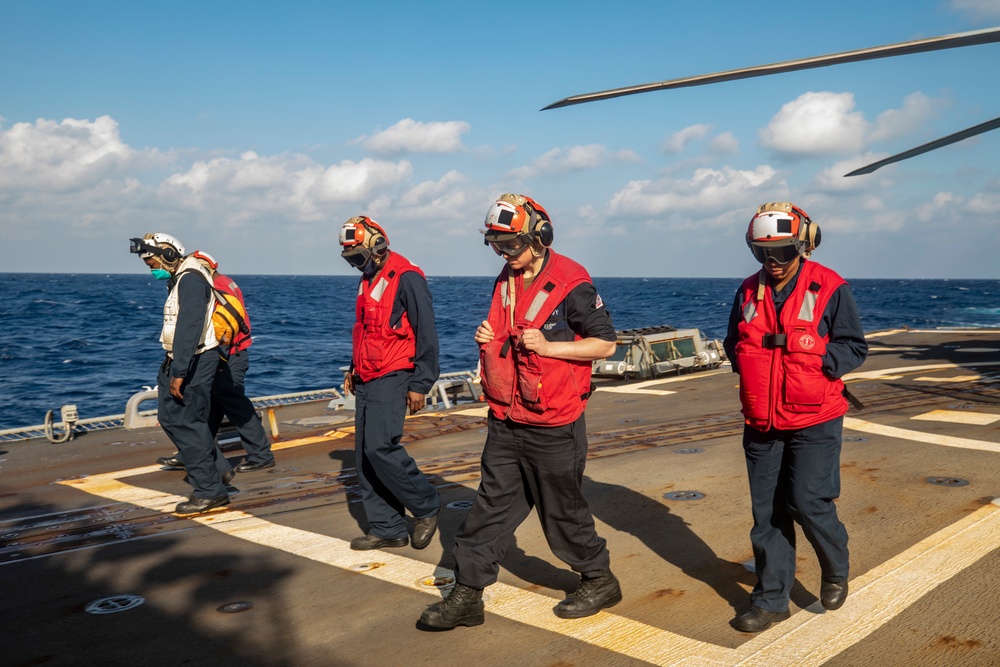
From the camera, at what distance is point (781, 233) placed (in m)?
4.09

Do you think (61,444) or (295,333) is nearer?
(61,444)

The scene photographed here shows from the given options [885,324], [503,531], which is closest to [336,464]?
[503,531]

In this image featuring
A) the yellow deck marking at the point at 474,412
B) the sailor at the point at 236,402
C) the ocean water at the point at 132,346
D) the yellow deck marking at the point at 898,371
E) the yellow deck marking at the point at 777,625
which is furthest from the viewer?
the ocean water at the point at 132,346

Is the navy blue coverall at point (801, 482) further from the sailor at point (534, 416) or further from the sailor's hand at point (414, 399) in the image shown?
the sailor's hand at point (414, 399)

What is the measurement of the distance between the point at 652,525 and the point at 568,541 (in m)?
1.76

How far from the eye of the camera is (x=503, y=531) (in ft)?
14.3

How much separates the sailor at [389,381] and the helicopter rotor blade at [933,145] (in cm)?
796

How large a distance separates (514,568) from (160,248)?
4045 millimetres

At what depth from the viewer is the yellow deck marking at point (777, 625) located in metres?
3.88

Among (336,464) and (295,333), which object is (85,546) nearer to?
(336,464)

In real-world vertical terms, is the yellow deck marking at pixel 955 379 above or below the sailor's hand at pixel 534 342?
below

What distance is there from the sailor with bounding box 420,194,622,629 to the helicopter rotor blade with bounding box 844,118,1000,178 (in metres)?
8.57

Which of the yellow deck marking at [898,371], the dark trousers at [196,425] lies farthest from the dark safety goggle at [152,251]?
the yellow deck marking at [898,371]

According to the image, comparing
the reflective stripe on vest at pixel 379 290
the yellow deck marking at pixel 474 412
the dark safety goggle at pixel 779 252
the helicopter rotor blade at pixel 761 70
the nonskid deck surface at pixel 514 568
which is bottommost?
the yellow deck marking at pixel 474 412
